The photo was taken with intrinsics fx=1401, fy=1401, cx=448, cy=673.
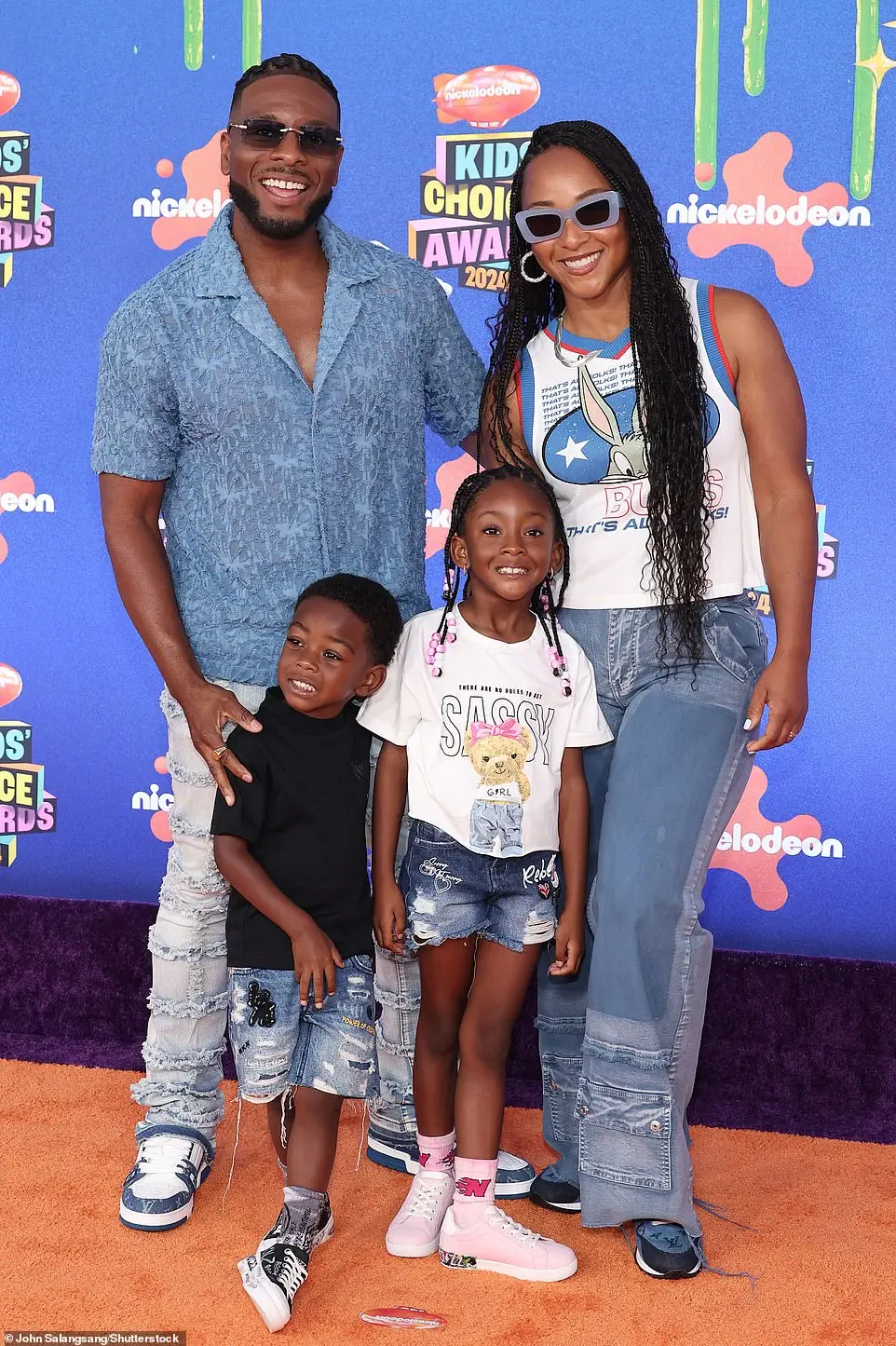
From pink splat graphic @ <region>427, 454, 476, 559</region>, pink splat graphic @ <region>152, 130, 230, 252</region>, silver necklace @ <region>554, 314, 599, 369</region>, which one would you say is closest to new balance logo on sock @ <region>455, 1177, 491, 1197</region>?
silver necklace @ <region>554, 314, 599, 369</region>

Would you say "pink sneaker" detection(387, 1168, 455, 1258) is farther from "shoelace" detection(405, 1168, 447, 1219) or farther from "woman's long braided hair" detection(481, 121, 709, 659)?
"woman's long braided hair" detection(481, 121, 709, 659)

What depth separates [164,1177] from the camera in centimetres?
242

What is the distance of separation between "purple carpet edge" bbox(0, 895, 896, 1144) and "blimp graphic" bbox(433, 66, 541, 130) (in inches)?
85.2

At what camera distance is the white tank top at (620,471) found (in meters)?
2.23

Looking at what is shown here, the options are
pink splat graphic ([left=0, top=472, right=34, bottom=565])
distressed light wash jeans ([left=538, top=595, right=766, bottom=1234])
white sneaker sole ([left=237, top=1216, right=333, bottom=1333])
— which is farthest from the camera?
pink splat graphic ([left=0, top=472, right=34, bottom=565])

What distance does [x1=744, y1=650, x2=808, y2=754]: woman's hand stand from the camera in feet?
7.20

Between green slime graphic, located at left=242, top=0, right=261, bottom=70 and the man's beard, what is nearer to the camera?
the man's beard

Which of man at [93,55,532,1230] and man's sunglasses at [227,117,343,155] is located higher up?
man's sunglasses at [227,117,343,155]

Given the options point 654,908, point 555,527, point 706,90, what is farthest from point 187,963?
point 706,90

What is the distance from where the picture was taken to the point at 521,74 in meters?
3.59

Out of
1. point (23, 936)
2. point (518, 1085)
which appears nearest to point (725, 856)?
point (518, 1085)

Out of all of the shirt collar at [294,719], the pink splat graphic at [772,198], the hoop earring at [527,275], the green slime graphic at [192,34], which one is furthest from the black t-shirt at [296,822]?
the green slime graphic at [192,34]

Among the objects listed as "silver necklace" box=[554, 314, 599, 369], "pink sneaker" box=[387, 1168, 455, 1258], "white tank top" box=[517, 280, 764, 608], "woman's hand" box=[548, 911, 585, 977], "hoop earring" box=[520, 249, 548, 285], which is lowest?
"pink sneaker" box=[387, 1168, 455, 1258]

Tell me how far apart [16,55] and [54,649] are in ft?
5.40
